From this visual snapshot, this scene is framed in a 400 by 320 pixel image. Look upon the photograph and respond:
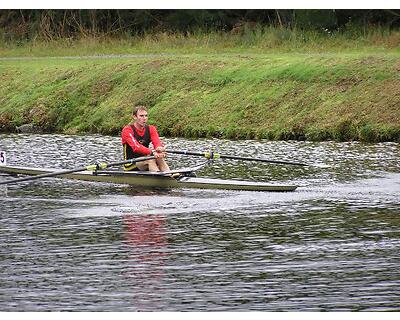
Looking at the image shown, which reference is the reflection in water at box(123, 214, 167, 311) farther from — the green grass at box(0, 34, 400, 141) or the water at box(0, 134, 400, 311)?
the green grass at box(0, 34, 400, 141)

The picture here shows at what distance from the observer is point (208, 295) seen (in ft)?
38.7

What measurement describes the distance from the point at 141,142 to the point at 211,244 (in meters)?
6.25

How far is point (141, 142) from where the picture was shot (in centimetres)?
2064

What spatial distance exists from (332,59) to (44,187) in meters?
13.7

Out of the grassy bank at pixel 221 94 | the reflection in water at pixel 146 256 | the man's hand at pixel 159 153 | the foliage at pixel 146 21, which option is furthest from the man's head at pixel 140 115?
the foliage at pixel 146 21

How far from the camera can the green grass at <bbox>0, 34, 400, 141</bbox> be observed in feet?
95.5

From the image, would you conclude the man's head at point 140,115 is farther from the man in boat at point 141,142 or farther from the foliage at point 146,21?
the foliage at point 146,21

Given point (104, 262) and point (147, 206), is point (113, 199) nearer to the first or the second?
point (147, 206)

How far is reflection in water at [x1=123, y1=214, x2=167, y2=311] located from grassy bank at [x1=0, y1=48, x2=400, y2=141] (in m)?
12.0

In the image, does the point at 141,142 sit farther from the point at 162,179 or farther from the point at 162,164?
the point at 162,179

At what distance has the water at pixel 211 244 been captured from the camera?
1173 centimetres

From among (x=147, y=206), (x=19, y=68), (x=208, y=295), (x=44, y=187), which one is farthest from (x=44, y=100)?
(x=208, y=295)

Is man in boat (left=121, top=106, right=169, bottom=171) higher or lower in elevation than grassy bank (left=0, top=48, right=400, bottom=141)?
higher

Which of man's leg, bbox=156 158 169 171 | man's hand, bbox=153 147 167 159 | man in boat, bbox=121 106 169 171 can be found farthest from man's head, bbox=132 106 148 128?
man's hand, bbox=153 147 167 159
